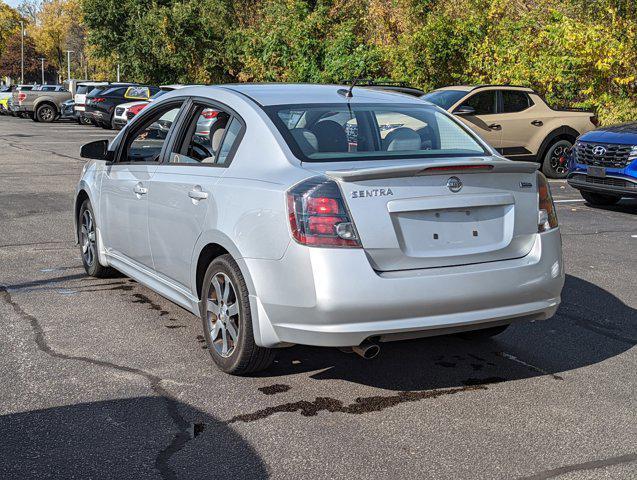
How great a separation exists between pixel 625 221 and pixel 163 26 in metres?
34.1

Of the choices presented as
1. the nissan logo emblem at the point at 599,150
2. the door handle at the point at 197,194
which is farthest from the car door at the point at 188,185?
the nissan logo emblem at the point at 599,150

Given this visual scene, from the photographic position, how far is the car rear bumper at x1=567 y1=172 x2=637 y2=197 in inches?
457

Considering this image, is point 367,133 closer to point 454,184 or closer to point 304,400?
point 454,184

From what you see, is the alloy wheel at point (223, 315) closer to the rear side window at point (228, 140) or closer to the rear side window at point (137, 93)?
the rear side window at point (228, 140)

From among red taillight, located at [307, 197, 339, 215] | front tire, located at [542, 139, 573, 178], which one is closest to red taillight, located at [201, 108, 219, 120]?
red taillight, located at [307, 197, 339, 215]

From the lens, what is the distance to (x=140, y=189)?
5926mm

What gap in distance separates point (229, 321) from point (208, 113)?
1.45 metres

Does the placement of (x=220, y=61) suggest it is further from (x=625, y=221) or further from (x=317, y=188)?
(x=317, y=188)

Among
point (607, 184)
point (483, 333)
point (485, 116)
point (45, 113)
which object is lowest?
point (483, 333)

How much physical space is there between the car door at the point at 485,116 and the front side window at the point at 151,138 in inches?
401

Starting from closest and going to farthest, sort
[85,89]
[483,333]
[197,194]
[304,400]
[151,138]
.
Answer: [304,400], [197,194], [483,333], [151,138], [85,89]

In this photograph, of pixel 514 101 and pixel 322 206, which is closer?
pixel 322 206

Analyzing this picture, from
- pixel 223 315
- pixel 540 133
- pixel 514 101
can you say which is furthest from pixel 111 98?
pixel 223 315

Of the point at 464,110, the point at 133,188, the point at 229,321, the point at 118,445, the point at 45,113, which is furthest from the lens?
the point at 45,113
